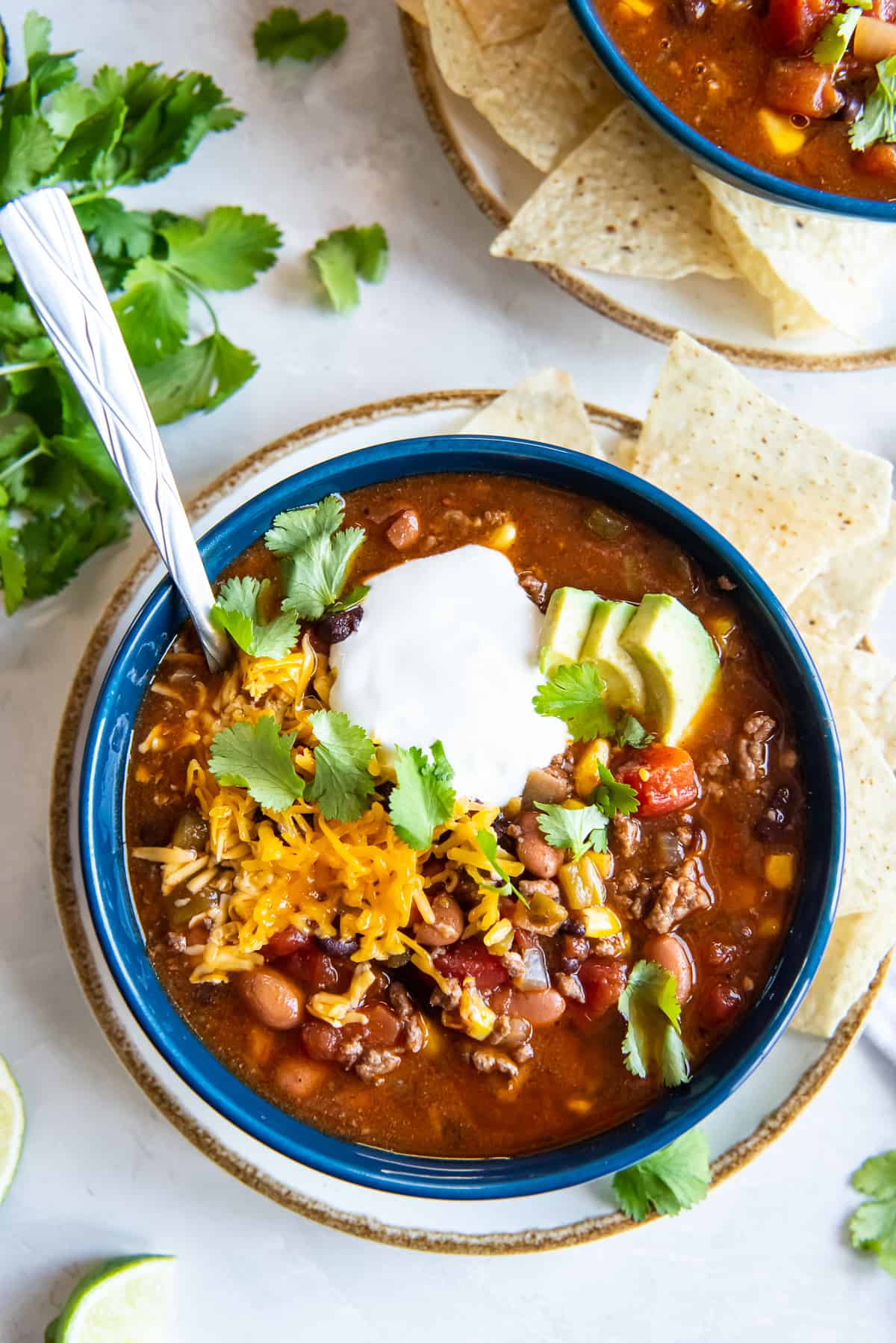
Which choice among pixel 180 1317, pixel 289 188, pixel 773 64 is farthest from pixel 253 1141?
pixel 773 64

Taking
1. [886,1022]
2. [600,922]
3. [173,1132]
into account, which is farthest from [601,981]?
[173,1132]

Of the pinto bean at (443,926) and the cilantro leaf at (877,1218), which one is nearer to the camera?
the pinto bean at (443,926)

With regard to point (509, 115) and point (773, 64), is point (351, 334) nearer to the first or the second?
point (509, 115)

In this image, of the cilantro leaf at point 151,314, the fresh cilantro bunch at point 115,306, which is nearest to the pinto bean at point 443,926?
the fresh cilantro bunch at point 115,306

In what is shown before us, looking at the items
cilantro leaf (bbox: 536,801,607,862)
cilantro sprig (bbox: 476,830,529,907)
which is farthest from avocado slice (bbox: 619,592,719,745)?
cilantro sprig (bbox: 476,830,529,907)

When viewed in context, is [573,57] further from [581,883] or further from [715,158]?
[581,883]

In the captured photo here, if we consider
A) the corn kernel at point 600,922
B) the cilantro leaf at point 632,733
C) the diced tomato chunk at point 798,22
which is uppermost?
the diced tomato chunk at point 798,22

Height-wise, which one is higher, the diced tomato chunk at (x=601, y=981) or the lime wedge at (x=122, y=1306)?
the diced tomato chunk at (x=601, y=981)

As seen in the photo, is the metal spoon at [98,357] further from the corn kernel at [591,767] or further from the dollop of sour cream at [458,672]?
the corn kernel at [591,767]
